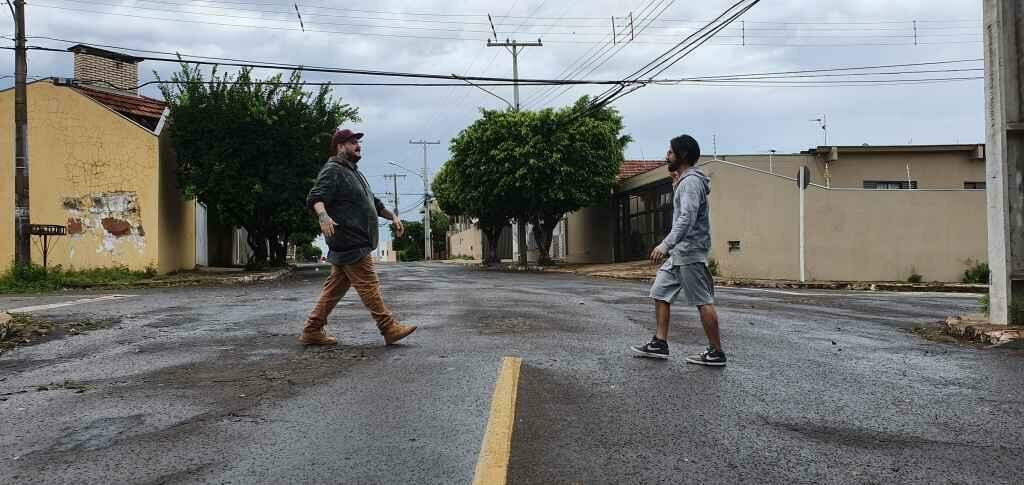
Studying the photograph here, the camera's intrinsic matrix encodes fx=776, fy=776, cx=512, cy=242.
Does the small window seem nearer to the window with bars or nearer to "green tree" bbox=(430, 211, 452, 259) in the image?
the window with bars

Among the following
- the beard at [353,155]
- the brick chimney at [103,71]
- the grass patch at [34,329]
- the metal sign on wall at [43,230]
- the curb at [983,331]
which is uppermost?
the brick chimney at [103,71]

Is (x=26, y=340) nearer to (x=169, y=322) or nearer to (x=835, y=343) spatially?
(x=169, y=322)

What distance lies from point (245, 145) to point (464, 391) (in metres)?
19.1

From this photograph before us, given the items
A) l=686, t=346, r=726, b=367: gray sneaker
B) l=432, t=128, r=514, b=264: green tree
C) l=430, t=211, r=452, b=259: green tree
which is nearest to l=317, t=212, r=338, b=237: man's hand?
l=686, t=346, r=726, b=367: gray sneaker

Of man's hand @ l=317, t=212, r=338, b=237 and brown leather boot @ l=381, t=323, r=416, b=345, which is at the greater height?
man's hand @ l=317, t=212, r=338, b=237

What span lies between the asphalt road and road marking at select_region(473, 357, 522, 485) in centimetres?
5

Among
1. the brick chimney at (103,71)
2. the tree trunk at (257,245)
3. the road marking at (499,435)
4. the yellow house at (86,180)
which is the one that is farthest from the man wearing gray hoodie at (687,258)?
the brick chimney at (103,71)

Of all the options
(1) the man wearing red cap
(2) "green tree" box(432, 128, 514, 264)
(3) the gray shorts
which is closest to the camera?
(3) the gray shorts

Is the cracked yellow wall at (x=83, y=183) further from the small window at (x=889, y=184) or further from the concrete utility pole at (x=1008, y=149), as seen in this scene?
the small window at (x=889, y=184)

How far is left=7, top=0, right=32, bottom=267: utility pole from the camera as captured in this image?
53.8 feet

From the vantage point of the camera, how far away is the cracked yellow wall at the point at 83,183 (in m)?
19.6

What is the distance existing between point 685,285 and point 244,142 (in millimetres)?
18631

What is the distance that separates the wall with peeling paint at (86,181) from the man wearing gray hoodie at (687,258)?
17398 millimetres

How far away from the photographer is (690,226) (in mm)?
5824
